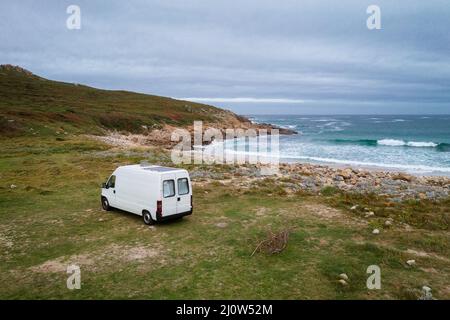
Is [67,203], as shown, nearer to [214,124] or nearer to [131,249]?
[131,249]

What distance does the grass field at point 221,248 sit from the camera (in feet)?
30.9

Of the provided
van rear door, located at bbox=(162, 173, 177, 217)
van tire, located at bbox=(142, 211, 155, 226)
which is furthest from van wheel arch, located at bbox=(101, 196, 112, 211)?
van rear door, located at bbox=(162, 173, 177, 217)

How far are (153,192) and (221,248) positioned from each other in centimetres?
385

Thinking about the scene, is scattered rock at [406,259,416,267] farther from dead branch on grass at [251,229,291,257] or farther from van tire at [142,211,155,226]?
van tire at [142,211,155,226]

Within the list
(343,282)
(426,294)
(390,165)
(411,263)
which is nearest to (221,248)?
(343,282)

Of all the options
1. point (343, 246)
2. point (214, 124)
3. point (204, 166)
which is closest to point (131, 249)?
point (343, 246)

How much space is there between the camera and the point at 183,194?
14.9 metres

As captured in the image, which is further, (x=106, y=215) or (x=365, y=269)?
(x=106, y=215)

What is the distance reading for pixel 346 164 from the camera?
1847 inches

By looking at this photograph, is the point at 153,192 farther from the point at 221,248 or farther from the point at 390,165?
the point at 390,165

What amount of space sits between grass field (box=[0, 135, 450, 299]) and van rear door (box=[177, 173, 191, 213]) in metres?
0.70
